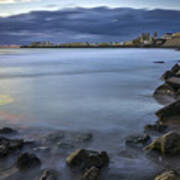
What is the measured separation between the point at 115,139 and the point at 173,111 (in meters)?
1.77

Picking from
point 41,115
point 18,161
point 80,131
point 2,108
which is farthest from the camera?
point 2,108

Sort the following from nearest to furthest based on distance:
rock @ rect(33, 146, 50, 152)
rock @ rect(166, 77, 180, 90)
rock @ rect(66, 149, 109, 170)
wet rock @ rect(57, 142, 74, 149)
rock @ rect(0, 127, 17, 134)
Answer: rock @ rect(66, 149, 109, 170) < rock @ rect(33, 146, 50, 152) < wet rock @ rect(57, 142, 74, 149) < rock @ rect(0, 127, 17, 134) < rock @ rect(166, 77, 180, 90)

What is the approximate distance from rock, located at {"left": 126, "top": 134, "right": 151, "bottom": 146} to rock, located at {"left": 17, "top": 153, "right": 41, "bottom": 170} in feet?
5.50

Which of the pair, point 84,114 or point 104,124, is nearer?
point 104,124

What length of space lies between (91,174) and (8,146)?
1655 millimetres

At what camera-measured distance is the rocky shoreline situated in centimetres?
315

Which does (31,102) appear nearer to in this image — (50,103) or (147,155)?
(50,103)

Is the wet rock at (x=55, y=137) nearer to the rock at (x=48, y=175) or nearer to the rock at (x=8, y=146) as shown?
the rock at (x=8, y=146)

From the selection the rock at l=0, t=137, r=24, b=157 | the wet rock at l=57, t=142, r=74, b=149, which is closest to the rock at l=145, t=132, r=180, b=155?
the wet rock at l=57, t=142, r=74, b=149

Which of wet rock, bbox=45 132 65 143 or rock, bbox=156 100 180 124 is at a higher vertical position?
rock, bbox=156 100 180 124

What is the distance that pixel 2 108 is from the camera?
22.9 ft

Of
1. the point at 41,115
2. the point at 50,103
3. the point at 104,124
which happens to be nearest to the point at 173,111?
the point at 104,124

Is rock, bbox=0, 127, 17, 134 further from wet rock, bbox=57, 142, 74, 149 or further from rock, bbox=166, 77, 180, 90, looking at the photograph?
rock, bbox=166, 77, 180, 90

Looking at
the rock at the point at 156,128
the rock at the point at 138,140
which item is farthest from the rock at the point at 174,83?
the rock at the point at 138,140
